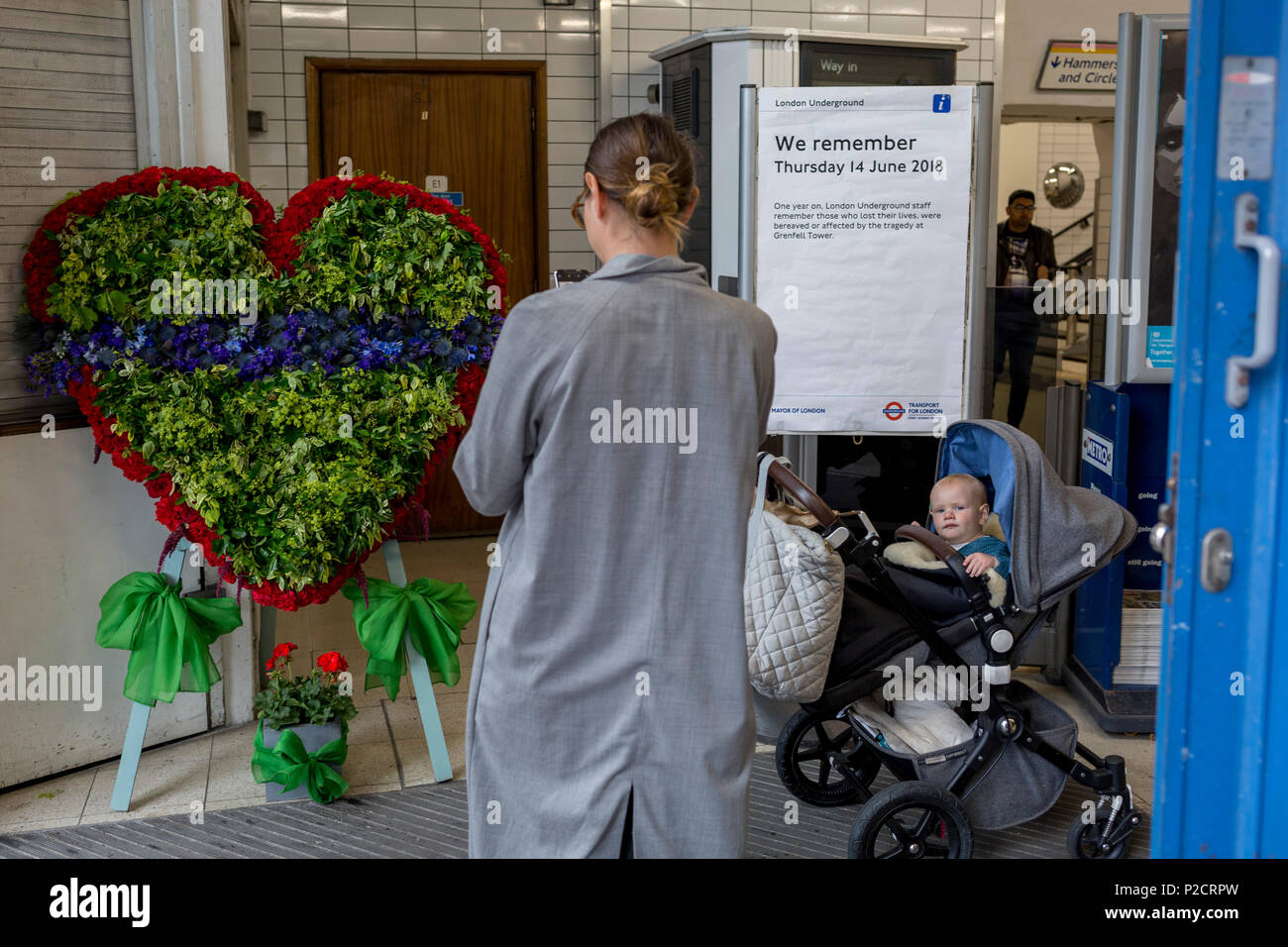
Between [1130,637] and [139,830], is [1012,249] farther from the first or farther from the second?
[139,830]

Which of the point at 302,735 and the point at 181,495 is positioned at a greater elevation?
the point at 181,495

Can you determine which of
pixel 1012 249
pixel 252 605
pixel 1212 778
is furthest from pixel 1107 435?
pixel 1012 249

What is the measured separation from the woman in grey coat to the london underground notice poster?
1.93 meters

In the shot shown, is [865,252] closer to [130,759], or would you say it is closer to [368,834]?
[368,834]

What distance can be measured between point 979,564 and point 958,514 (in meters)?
0.25

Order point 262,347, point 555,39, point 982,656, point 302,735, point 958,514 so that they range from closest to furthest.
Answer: point 982,656 → point 958,514 → point 262,347 → point 302,735 → point 555,39

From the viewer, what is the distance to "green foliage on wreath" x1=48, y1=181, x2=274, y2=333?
320 cm

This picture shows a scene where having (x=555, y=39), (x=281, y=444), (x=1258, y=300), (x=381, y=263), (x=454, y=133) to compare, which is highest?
(x=555, y=39)

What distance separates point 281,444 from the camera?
325cm

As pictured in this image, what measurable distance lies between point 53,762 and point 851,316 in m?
2.68

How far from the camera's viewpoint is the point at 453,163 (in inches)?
243
